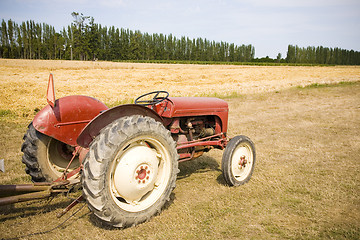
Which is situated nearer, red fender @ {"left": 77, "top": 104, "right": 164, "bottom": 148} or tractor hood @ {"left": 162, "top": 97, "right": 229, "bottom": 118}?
red fender @ {"left": 77, "top": 104, "right": 164, "bottom": 148}

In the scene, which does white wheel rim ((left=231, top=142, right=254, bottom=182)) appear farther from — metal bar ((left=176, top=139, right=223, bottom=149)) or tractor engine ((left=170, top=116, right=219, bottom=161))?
tractor engine ((left=170, top=116, right=219, bottom=161))

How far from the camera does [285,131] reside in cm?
746

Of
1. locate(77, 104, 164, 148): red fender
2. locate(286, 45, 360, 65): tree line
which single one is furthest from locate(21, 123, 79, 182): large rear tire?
locate(286, 45, 360, 65): tree line

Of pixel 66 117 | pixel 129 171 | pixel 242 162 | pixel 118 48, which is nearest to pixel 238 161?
pixel 242 162

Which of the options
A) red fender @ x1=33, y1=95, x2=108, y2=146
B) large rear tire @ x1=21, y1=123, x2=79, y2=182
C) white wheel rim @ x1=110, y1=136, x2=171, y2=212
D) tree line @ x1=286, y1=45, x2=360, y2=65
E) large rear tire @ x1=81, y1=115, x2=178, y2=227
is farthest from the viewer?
tree line @ x1=286, y1=45, x2=360, y2=65

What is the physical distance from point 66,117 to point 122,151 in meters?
1.07

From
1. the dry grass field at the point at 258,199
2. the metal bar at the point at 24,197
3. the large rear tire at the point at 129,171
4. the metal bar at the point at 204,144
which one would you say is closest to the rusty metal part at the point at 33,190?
the metal bar at the point at 24,197

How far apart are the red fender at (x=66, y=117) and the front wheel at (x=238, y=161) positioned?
1954 millimetres

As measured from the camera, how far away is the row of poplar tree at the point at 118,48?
6419cm

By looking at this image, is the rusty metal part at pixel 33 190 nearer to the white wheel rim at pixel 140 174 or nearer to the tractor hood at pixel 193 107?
the white wheel rim at pixel 140 174

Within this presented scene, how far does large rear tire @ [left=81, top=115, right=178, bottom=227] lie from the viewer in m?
2.43

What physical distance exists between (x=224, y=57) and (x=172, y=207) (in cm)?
8965

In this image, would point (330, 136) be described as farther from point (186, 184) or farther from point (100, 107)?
point (100, 107)

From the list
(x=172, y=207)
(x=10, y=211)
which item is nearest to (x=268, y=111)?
(x=172, y=207)
